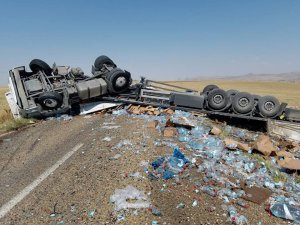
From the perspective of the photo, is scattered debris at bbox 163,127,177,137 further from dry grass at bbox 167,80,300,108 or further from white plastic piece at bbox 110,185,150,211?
dry grass at bbox 167,80,300,108

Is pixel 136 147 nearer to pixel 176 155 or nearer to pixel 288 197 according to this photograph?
pixel 176 155

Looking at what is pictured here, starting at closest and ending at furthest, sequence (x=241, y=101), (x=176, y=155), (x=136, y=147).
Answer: (x=176, y=155)
(x=136, y=147)
(x=241, y=101)

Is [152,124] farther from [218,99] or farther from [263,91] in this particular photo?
[263,91]

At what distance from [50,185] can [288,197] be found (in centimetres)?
423

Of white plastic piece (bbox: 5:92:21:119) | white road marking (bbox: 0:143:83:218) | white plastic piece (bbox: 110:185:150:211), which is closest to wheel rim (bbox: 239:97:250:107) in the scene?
white road marking (bbox: 0:143:83:218)

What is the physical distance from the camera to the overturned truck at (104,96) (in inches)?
358

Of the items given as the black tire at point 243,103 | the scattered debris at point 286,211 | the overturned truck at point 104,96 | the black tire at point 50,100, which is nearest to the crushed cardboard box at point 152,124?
the overturned truck at point 104,96

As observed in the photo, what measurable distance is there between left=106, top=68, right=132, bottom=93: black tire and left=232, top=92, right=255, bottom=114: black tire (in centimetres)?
403

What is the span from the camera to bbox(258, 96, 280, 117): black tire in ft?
29.3

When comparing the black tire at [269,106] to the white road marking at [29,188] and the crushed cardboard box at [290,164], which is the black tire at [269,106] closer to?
the crushed cardboard box at [290,164]

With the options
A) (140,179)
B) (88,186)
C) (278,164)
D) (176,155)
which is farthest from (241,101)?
(88,186)

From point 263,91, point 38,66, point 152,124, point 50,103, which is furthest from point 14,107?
point 263,91

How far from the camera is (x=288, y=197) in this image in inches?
188

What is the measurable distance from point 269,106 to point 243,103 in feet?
2.77
